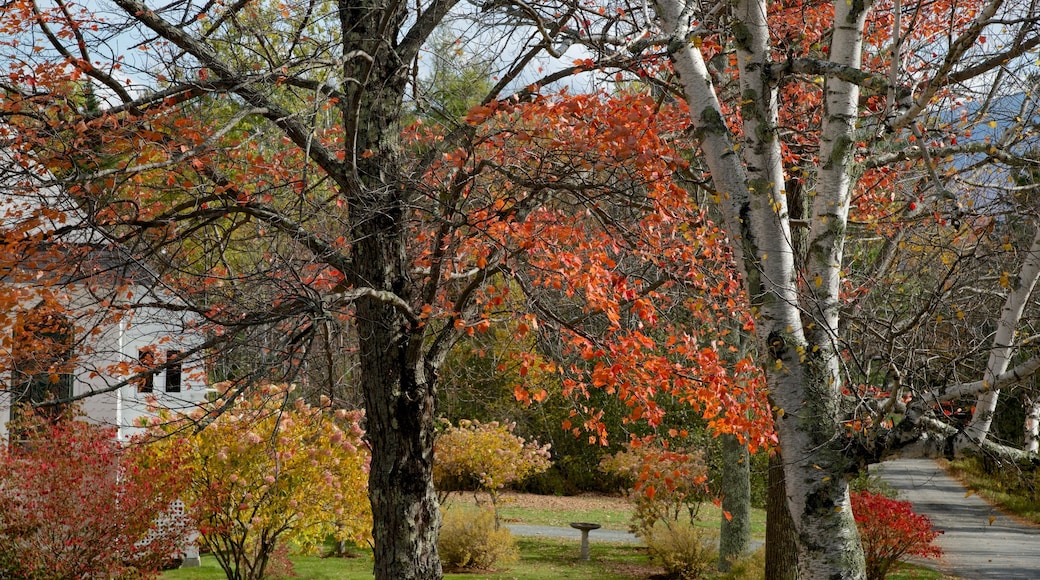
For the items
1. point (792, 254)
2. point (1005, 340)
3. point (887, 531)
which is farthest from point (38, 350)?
point (887, 531)

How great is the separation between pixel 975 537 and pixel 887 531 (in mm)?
6678

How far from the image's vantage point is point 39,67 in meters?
6.12

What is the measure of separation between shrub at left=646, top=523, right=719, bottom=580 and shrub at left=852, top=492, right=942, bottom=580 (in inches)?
95.5

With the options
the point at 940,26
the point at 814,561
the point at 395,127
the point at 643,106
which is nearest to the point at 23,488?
the point at 395,127

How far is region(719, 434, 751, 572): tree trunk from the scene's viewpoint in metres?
12.1

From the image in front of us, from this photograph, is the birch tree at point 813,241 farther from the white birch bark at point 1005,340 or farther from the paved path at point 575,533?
the paved path at point 575,533

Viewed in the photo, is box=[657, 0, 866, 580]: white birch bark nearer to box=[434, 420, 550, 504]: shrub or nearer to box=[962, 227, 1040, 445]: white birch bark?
box=[962, 227, 1040, 445]: white birch bark

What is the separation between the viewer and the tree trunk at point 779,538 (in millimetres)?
8050

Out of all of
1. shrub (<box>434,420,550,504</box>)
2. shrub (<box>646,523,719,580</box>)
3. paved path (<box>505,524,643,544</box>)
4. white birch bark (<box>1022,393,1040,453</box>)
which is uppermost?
white birch bark (<box>1022,393,1040,453</box>)

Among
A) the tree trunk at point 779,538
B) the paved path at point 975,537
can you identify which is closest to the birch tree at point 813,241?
the tree trunk at point 779,538

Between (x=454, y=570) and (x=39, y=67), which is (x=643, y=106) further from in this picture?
(x=454, y=570)

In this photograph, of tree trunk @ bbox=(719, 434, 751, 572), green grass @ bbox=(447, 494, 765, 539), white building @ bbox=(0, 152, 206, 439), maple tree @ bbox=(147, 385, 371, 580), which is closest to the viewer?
white building @ bbox=(0, 152, 206, 439)

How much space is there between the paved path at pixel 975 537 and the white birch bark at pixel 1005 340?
538 centimetres

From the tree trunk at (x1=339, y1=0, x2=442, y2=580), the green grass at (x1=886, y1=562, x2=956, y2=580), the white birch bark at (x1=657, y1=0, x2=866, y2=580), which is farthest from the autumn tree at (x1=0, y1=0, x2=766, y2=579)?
the green grass at (x1=886, y1=562, x2=956, y2=580)
